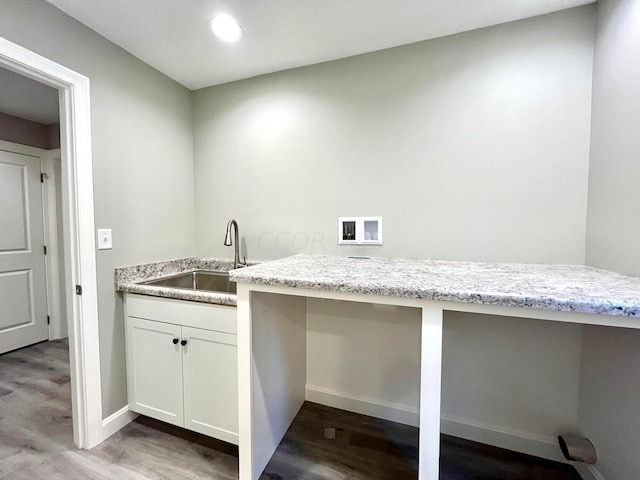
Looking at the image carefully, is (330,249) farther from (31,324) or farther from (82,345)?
(31,324)

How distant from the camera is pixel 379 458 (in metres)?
1.43

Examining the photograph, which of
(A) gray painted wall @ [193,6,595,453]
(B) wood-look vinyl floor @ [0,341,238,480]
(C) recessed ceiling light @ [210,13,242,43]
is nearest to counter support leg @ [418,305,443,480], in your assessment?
(A) gray painted wall @ [193,6,595,453]

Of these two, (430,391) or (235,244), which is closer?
(430,391)

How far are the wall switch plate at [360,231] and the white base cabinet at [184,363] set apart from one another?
31.8 inches

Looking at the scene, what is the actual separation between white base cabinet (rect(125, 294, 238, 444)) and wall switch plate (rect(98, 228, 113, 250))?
1.05 ft

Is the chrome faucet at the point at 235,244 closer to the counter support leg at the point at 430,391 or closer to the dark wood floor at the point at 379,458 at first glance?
the dark wood floor at the point at 379,458

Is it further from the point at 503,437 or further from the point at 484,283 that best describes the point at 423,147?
the point at 503,437

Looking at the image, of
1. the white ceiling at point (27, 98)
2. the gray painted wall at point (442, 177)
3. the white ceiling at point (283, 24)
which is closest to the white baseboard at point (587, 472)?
the gray painted wall at point (442, 177)

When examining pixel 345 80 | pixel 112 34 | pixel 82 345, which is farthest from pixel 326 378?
pixel 112 34

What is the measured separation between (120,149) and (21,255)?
209 cm

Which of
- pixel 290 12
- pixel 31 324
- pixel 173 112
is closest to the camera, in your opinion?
pixel 290 12

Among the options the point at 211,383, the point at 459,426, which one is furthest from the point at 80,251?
the point at 459,426

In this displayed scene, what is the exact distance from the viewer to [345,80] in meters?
1.71

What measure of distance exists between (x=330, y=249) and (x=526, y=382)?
4.24 feet
